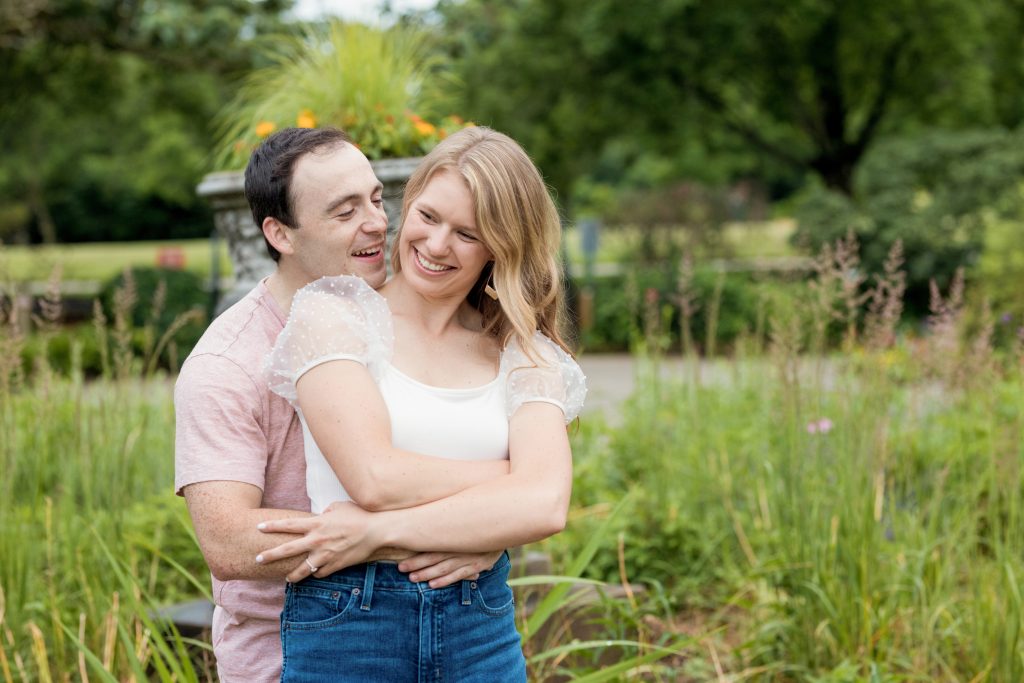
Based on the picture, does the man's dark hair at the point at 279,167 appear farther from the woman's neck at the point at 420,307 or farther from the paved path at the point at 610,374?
the paved path at the point at 610,374

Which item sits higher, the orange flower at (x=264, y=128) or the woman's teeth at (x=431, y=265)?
the orange flower at (x=264, y=128)

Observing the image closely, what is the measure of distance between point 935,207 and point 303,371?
14.3 metres

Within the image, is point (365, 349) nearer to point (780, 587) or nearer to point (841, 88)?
point (780, 587)

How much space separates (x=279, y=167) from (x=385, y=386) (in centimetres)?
50

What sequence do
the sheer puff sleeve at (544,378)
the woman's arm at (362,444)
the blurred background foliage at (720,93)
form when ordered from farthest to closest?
the blurred background foliage at (720,93), the sheer puff sleeve at (544,378), the woman's arm at (362,444)

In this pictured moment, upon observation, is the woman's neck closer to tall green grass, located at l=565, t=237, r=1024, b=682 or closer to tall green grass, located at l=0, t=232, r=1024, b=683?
tall green grass, located at l=0, t=232, r=1024, b=683

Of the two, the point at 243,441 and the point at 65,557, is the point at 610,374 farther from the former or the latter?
the point at 243,441

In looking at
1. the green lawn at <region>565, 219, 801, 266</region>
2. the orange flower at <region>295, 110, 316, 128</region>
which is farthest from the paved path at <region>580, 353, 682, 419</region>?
the orange flower at <region>295, 110, 316, 128</region>

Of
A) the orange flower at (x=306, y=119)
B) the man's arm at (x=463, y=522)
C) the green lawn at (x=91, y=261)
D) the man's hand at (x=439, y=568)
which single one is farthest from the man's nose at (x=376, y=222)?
the green lawn at (x=91, y=261)

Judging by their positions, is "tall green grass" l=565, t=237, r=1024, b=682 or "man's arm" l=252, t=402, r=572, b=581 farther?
"tall green grass" l=565, t=237, r=1024, b=682

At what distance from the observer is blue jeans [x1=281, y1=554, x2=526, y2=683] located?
6.45 feet

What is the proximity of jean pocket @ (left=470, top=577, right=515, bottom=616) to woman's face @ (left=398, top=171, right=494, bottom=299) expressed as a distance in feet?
1.81

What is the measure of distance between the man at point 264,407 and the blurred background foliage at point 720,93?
957 centimetres

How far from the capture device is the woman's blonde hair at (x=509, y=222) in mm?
2076
